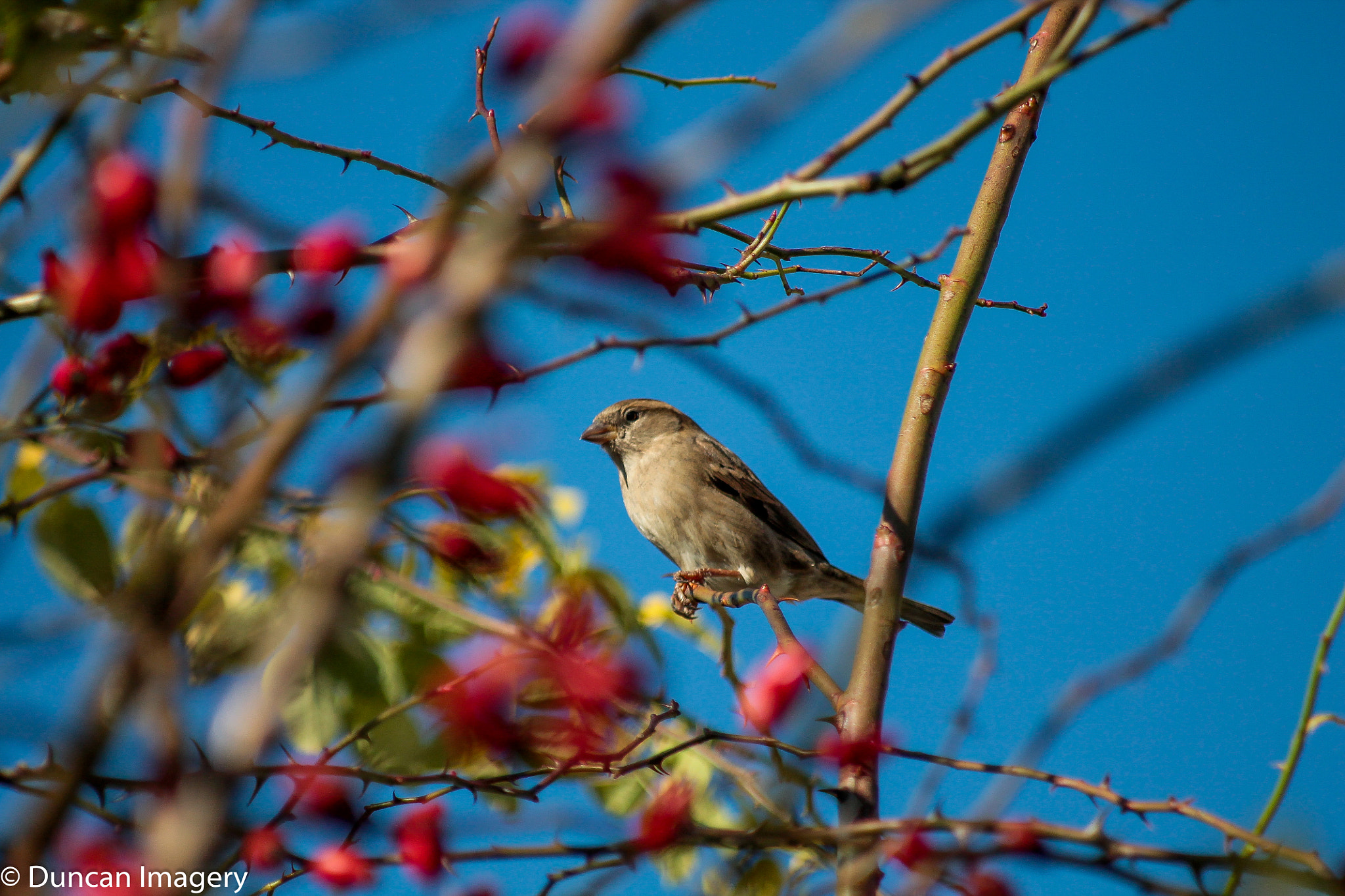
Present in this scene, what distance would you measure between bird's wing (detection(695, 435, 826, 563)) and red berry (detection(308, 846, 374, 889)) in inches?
213

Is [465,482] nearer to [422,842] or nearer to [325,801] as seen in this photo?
[422,842]

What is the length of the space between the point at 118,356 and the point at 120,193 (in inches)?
21.9

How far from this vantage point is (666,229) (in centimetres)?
144

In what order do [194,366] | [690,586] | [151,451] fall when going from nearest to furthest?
[151,451] → [194,366] → [690,586]

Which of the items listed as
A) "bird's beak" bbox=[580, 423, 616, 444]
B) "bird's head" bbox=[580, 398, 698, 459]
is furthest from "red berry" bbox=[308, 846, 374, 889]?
"bird's beak" bbox=[580, 423, 616, 444]

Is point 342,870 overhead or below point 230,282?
below

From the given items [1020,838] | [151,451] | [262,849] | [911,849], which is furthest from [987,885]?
[151,451]

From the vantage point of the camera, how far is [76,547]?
248cm

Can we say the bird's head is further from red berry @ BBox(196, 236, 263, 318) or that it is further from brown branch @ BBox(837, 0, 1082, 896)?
Answer: red berry @ BBox(196, 236, 263, 318)

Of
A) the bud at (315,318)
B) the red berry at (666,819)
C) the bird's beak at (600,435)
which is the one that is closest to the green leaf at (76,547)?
the bud at (315,318)

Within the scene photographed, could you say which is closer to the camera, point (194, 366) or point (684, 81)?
point (194, 366)

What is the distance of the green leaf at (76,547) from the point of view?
247 centimetres

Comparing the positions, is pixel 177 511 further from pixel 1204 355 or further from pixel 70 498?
pixel 1204 355

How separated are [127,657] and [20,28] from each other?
138 cm
